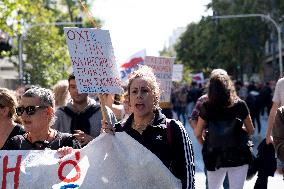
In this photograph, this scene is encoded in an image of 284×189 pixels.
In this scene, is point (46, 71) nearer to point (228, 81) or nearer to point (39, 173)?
point (228, 81)

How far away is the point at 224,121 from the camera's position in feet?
21.8

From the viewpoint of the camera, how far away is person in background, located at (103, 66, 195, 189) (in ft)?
13.8

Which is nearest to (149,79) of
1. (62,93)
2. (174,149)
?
(174,149)

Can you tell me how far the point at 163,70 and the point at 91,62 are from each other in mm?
6241

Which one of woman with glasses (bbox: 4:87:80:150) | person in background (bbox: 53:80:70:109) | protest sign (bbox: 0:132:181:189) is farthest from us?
person in background (bbox: 53:80:70:109)

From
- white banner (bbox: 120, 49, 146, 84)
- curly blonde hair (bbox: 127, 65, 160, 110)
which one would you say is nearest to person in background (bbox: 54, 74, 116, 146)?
curly blonde hair (bbox: 127, 65, 160, 110)

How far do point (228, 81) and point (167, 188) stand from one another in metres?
2.68

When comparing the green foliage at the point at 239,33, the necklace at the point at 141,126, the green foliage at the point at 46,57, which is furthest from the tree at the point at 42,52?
the necklace at the point at 141,126

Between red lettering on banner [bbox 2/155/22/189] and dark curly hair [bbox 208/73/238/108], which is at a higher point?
dark curly hair [bbox 208/73/238/108]

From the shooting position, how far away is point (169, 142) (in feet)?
13.8

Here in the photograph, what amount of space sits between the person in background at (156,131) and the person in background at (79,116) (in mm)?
2194

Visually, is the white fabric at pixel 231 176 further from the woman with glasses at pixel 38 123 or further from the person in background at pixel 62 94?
the woman with glasses at pixel 38 123

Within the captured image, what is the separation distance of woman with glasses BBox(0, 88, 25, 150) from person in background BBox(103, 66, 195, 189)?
1.44 metres

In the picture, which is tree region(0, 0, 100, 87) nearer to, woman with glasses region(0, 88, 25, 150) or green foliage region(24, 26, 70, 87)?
green foliage region(24, 26, 70, 87)
